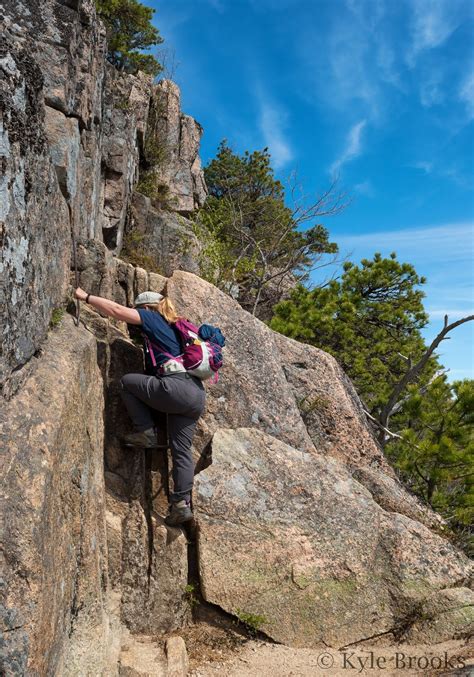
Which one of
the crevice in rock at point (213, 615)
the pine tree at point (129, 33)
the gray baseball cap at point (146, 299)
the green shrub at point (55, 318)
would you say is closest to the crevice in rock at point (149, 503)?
the crevice in rock at point (213, 615)

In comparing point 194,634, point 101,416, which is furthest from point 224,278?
point 194,634

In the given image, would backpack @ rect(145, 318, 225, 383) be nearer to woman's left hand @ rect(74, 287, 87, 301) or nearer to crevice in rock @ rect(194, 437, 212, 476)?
woman's left hand @ rect(74, 287, 87, 301)

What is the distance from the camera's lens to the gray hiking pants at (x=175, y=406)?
575cm

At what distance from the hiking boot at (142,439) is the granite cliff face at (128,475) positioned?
10.0 inches

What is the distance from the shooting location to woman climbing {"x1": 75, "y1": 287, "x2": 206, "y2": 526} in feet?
18.9

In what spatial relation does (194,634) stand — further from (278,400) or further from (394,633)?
(278,400)

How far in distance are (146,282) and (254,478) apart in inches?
137

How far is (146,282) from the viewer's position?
7707mm

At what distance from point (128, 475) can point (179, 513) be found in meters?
Answer: 0.81

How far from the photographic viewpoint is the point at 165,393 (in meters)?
5.71

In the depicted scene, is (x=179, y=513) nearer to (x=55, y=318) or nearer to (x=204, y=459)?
(x=204, y=459)

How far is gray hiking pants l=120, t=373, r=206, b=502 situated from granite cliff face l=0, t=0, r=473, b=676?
0.36m

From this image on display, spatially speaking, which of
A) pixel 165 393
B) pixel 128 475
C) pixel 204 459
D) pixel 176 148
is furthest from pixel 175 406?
pixel 176 148

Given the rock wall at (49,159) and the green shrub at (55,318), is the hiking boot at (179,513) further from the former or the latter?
the rock wall at (49,159)
